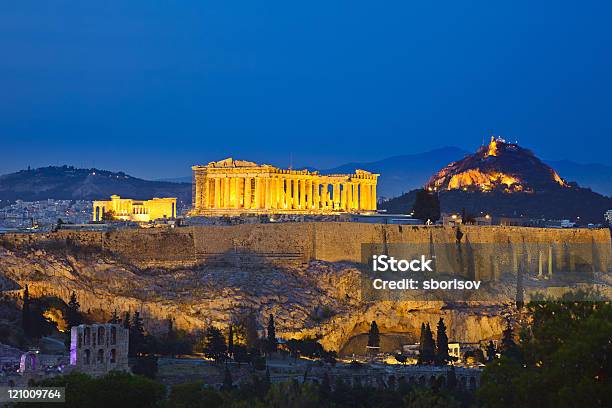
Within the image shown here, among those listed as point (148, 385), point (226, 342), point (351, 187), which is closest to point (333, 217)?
point (351, 187)

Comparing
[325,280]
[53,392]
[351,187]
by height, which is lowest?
[53,392]

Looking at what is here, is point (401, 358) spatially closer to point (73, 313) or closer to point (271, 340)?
point (271, 340)

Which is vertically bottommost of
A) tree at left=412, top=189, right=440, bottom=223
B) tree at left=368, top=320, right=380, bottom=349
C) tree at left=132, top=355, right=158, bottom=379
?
tree at left=132, top=355, right=158, bottom=379

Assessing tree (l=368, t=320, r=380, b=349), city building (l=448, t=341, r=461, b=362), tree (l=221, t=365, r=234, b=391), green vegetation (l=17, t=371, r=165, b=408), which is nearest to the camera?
green vegetation (l=17, t=371, r=165, b=408)

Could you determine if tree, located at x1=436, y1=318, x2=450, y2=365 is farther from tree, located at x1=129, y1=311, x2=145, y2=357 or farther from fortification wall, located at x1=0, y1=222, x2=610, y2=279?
tree, located at x1=129, y1=311, x2=145, y2=357

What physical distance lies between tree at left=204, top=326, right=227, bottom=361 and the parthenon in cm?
1942

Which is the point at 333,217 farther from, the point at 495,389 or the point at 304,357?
the point at 495,389

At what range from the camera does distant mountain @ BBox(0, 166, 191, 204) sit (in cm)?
11257

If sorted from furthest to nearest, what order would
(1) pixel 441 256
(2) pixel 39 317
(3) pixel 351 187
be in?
(3) pixel 351 187 < (1) pixel 441 256 < (2) pixel 39 317

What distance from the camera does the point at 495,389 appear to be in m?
31.9

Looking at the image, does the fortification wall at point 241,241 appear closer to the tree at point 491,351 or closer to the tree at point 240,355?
the tree at point 491,351

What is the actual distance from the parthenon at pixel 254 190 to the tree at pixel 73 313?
17.6 meters

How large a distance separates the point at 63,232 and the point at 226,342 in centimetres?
1150

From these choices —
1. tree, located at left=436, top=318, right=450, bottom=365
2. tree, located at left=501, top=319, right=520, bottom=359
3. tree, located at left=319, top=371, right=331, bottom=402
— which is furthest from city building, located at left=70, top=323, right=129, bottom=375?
tree, located at left=501, top=319, right=520, bottom=359
